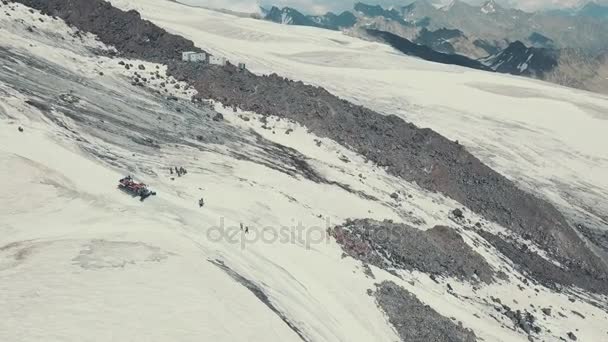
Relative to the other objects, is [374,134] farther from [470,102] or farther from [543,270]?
[470,102]

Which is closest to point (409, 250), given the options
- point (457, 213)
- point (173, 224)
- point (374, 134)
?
point (457, 213)

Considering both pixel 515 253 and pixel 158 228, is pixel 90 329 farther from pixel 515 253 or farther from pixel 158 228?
pixel 515 253

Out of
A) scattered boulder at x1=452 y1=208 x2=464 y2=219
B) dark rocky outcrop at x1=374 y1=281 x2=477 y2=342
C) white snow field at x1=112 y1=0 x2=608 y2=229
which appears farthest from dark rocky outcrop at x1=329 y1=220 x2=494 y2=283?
white snow field at x1=112 y1=0 x2=608 y2=229

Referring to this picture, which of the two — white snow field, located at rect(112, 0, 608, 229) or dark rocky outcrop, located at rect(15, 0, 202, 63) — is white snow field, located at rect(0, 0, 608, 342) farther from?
white snow field, located at rect(112, 0, 608, 229)

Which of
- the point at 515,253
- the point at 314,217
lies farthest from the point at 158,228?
the point at 515,253

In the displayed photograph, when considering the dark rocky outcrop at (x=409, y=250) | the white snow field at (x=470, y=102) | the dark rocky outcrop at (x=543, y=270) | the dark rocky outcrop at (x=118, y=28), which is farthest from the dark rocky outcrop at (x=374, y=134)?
the white snow field at (x=470, y=102)

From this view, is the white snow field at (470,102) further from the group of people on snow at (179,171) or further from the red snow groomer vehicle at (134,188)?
the red snow groomer vehicle at (134,188)

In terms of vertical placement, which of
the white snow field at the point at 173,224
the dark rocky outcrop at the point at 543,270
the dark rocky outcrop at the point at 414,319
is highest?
the white snow field at the point at 173,224
